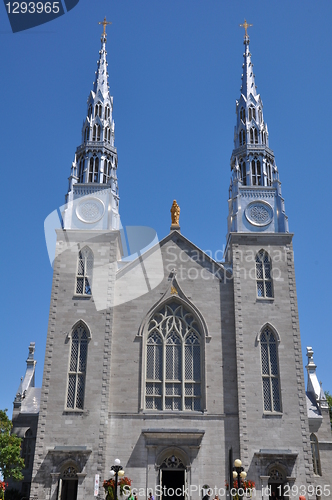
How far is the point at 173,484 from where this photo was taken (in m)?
30.9

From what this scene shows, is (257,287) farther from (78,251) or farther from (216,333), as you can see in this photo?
(78,251)

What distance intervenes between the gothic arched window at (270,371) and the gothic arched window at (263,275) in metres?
2.37

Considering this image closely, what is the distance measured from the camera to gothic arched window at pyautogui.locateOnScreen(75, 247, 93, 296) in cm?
3519

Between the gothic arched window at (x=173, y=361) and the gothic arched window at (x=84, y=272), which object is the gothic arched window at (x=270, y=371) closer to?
the gothic arched window at (x=173, y=361)

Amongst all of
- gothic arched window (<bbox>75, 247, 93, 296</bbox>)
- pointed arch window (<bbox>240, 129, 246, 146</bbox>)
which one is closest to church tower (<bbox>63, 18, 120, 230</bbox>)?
gothic arched window (<bbox>75, 247, 93, 296</bbox>)

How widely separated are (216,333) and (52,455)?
1161 centimetres

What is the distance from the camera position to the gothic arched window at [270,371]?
1278 inches

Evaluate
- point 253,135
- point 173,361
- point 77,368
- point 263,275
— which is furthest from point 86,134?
point 173,361

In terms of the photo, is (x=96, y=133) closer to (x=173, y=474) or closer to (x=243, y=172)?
(x=243, y=172)

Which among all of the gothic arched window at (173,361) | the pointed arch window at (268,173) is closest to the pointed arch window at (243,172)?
the pointed arch window at (268,173)

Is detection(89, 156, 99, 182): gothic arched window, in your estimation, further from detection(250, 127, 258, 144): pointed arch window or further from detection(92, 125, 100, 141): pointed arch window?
detection(250, 127, 258, 144): pointed arch window

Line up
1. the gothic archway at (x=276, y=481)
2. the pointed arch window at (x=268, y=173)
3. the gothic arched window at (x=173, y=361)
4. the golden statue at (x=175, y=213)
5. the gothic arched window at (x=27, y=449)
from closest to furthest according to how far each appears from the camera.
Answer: the gothic archway at (x=276, y=481) < the gothic arched window at (x=173, y=361) < the gothic arched window at (x=27, y=449) < the golden statue at (x=175, y=213) < the pointed arch window at (x=268, y=173)

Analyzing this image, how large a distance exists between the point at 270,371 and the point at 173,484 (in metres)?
8.40

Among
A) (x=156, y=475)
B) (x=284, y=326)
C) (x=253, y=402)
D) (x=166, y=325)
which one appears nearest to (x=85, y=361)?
(x=166, y=325)
